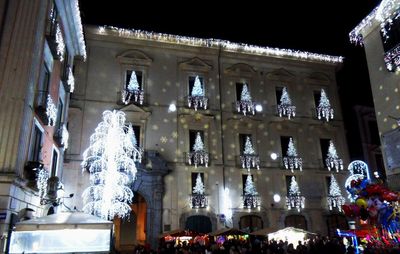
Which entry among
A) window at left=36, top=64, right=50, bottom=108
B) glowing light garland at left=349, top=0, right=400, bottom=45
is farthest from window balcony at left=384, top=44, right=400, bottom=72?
window at left=36, top=64, right=50, bottom=108

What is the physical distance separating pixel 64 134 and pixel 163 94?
831 centimetres

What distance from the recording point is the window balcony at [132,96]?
23.7 m

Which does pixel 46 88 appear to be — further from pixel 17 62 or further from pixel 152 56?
pixel 152 56

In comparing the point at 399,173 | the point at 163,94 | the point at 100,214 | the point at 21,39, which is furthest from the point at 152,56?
the point at 399,173

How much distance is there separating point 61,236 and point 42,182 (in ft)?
12.5

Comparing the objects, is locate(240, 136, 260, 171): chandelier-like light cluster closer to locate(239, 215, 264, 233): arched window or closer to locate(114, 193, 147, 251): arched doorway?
locate(239, 215, 264, 233): arched window

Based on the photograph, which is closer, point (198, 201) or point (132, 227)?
point (198, 201)

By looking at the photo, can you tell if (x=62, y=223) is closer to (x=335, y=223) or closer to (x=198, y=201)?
(x=198, y=201)

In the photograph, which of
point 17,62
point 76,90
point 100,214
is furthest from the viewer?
point 76,90

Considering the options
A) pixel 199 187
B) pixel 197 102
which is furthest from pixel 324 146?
pixel 199 187

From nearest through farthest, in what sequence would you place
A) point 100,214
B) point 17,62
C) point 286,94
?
point 17,62 → point 100,214 → point 286,94

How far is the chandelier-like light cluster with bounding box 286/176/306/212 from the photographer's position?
2481 centimetres

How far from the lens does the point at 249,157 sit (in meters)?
24.8

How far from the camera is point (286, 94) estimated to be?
26.9 meters
